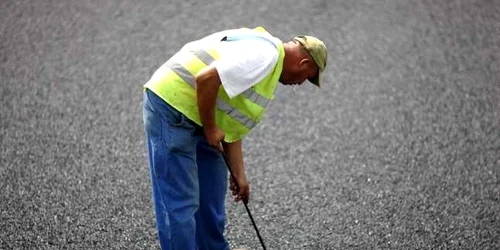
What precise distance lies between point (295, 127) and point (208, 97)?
123 cm

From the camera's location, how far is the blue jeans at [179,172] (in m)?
1.99

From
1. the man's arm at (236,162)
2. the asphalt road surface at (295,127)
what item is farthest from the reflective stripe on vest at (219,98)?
the asphalt road surface at (295,127)

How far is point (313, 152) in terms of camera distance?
9.53ft

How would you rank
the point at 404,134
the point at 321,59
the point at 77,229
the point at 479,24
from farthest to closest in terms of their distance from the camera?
the point at 479,24, the point at 404,134, the point at 77,229, the point at 321,59

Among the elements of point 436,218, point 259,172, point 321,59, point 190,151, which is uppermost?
point 321,59

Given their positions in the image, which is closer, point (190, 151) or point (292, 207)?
point (190, 151)

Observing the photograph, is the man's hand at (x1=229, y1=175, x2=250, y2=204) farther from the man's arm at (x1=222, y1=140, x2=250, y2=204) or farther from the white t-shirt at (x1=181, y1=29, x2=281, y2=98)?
the white t-shirt at (x1=181, y1=29, x2=281, y2=98)

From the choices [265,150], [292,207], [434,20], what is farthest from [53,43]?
[434,20]

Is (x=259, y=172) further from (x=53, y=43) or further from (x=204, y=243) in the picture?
(x=53, y=43)

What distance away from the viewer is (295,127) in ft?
10.0

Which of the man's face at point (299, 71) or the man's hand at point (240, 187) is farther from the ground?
the man's face at point (299, 71)

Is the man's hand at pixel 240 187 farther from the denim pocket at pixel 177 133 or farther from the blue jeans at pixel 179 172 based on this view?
the denim pocket at pixel 177 133

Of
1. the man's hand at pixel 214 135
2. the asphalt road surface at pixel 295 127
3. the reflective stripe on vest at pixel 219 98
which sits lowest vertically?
the asphalt road surface at pixel 295 127

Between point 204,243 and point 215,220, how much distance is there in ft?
0.30
